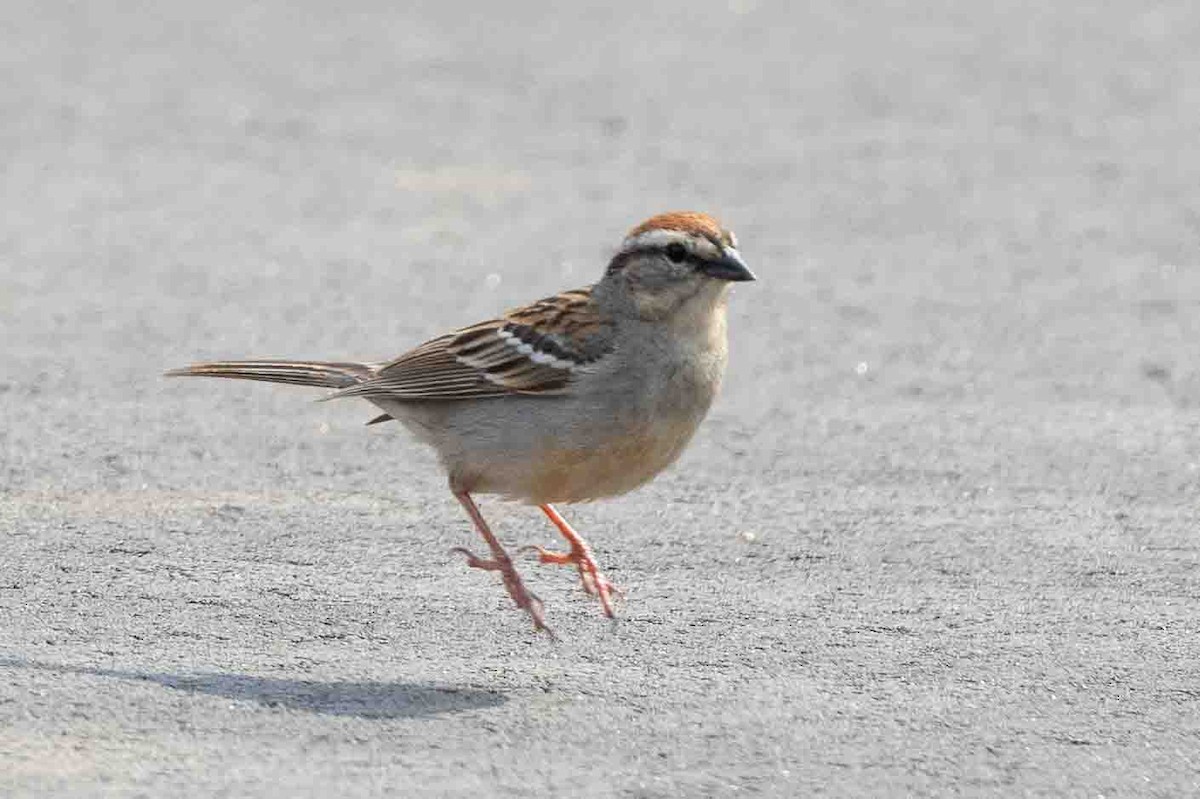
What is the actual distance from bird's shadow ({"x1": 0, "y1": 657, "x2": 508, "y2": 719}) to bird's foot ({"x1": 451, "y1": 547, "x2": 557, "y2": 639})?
45cm

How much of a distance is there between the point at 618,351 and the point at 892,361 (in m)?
3.72

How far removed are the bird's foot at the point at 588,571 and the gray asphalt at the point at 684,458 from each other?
3.4 inches

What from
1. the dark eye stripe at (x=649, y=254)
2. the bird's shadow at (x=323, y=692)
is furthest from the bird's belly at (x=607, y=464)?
the bird's shadow at (x=323, y=692)

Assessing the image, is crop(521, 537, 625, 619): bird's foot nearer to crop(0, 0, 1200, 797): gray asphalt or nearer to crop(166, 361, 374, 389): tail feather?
crop(0, 0, 1200, 797): gray asphalt

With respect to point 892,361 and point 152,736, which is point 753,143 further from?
point 152,736

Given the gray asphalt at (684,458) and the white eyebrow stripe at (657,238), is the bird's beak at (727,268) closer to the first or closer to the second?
the white eyebrow stripe at (657,238)

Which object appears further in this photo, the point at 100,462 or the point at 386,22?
the point at 386,22

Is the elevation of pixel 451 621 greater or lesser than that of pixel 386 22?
lesser

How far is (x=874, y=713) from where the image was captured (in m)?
6.48

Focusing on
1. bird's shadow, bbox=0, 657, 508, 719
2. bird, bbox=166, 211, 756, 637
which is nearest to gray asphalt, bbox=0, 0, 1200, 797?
bird's shadow, bbox=0, 657, 508, 719

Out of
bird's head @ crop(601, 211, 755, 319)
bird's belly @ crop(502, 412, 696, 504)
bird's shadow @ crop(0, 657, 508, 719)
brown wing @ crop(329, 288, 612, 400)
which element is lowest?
bird's shadow @ crop(0, 657, 508, 719)

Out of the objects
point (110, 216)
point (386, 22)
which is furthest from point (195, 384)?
point (386, 22)

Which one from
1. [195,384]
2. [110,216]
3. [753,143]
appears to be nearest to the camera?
[195,384]

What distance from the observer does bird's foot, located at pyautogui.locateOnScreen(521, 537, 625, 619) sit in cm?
730
